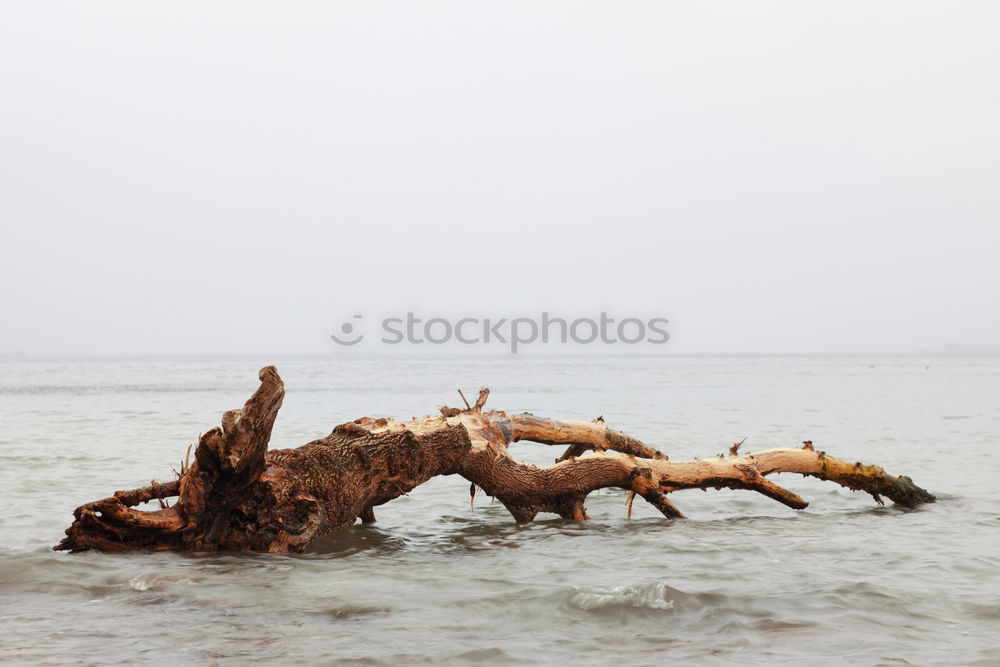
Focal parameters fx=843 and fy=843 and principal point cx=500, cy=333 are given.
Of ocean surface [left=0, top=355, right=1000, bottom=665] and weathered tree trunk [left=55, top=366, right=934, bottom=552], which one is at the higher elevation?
weathered tree trunk [left=55, top=366, right=934, bottom=552]

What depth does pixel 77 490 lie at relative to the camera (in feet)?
37.3

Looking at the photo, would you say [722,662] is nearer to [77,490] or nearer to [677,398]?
[77,490]

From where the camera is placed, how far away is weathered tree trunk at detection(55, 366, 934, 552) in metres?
7.20

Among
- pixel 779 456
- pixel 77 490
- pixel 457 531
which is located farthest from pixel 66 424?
pixel 779 456

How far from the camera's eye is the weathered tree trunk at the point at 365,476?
23.6 ft

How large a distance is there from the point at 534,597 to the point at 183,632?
8.06 ft

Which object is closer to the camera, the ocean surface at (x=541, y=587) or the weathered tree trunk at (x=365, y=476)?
the ocean surface at (x=541, y=587)

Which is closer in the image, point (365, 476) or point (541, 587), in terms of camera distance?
point (541, 587)

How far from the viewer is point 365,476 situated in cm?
829

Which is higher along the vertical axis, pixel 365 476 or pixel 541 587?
pixel 365 476

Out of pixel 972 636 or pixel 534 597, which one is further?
pixel 534 597

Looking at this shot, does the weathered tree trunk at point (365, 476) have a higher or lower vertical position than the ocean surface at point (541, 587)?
higher

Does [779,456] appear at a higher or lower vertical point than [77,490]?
higher

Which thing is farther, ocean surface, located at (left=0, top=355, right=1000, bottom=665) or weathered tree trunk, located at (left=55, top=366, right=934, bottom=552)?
weathered tree trunk, located at (left=55, top=366, right=934, bottom=552)
